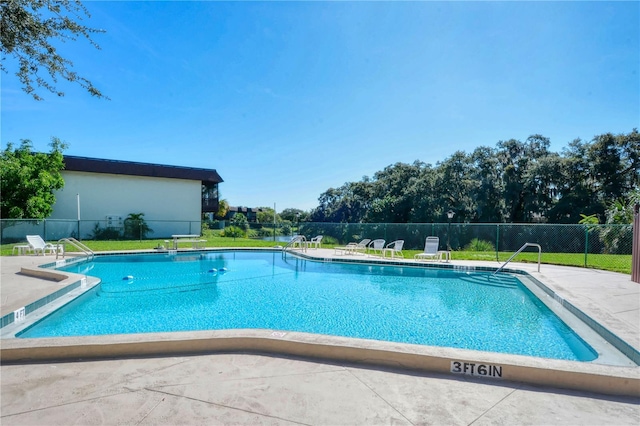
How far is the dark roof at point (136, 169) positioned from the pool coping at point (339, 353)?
20116mm

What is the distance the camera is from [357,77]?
472 inches

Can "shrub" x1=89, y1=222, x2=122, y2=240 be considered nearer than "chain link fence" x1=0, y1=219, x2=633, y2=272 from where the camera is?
No

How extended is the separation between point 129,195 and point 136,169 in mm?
1782


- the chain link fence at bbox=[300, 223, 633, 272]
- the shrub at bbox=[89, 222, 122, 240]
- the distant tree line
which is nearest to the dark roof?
the shrub at bbox=[89, 222, 122, 240]

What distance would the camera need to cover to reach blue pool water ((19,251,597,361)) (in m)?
4.50

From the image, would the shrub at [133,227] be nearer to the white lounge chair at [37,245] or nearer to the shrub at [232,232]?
the shrub at [232,232]

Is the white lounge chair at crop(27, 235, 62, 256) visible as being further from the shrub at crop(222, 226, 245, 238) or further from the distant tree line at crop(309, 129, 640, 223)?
the distant tree line at crop(309, 129, 640, 223)

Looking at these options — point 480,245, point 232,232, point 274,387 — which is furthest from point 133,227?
point 274,387

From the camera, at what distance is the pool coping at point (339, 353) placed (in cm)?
233

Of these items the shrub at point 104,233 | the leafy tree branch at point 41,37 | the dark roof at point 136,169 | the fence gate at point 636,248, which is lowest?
the shrub at point 104,233

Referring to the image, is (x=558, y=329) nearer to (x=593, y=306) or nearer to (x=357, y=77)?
(x=593, y=306)

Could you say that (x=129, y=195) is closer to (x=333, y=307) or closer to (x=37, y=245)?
(x=37, y=245)

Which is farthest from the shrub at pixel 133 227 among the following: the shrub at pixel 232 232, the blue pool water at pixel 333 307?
the blue pool water at pixel 333 307

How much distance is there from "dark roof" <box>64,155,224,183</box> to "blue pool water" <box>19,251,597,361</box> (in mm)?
11618
